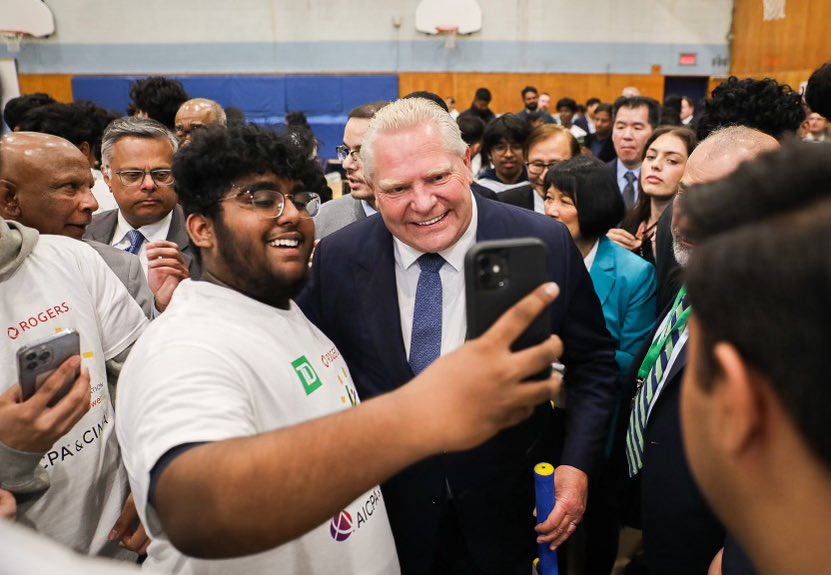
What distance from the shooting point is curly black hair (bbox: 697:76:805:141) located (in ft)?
8.88

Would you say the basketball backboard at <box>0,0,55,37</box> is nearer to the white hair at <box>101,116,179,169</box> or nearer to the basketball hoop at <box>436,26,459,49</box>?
the basketball hoop at <box>436,26,459,49</box>

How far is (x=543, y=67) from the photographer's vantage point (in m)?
12.9

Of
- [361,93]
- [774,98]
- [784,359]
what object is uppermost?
[361,93]

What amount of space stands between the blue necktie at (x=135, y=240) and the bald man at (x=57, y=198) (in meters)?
0.53

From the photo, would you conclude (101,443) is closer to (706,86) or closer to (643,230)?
(643,230)

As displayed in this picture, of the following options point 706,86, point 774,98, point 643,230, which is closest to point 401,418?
point 774,98

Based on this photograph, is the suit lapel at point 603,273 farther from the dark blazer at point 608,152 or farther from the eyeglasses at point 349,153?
the dark blazer at point 608,152

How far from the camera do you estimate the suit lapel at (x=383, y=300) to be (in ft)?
5.47

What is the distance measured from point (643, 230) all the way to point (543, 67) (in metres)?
10.6

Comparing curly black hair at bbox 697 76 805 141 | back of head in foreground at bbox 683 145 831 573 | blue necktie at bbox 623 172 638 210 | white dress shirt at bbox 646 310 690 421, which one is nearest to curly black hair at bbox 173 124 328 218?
back of head in foreground at bbox 683 145 831 573

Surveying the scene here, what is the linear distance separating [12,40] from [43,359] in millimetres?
13863

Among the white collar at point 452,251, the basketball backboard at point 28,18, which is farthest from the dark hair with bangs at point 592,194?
the basketball backboard at point 28,18

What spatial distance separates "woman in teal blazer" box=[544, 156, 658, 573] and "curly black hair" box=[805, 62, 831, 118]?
90cm

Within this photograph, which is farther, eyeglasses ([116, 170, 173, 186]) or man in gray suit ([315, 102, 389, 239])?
man in gray suit ([315, 102, 389, 239])
